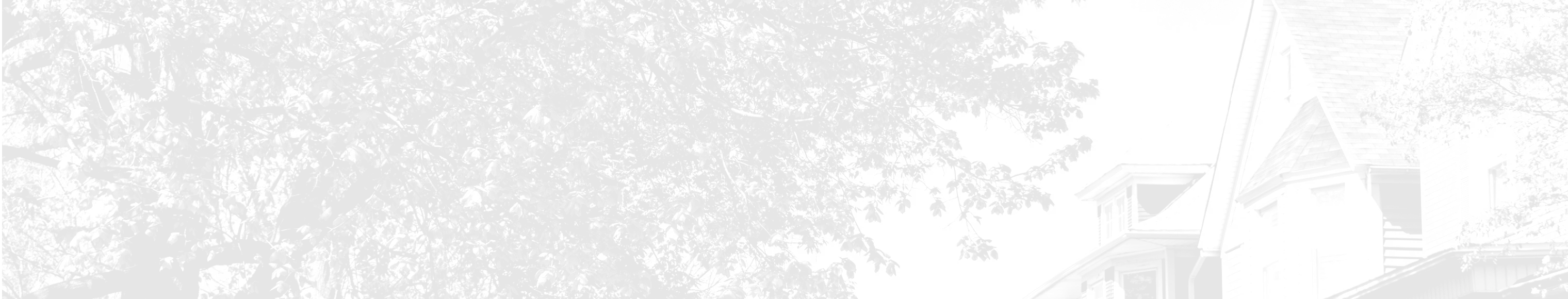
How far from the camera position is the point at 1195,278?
117 ft

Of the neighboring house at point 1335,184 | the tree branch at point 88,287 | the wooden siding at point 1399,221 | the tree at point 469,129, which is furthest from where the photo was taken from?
the wooden siding at point 1399,221

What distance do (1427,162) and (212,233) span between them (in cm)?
1619

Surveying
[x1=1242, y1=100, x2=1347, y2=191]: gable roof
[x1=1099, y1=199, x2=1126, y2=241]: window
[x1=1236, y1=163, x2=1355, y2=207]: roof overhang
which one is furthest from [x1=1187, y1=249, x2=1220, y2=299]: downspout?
[x1=1242, y1=100, x2=1347, y2=191]: gable roof

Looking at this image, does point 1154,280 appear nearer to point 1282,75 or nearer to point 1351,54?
point 1282,75

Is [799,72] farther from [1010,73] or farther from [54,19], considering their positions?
[54,19]

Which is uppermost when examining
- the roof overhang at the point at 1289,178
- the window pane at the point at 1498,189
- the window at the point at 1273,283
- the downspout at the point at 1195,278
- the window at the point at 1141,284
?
the window at the point at 1141,284

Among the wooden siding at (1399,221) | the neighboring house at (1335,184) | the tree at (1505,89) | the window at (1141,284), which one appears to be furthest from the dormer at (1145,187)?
the tree at (1505,89)

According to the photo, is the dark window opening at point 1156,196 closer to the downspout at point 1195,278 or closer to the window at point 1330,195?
the downspout at point 1195,278

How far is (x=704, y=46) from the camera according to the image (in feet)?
39.6

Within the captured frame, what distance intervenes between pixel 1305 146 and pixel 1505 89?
40.5ft

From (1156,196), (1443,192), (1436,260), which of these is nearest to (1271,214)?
(1443,192)

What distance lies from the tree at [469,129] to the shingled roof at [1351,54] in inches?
426

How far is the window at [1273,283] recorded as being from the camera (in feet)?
88.0

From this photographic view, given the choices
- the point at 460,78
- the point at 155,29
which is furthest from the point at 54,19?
the point at 460,78
